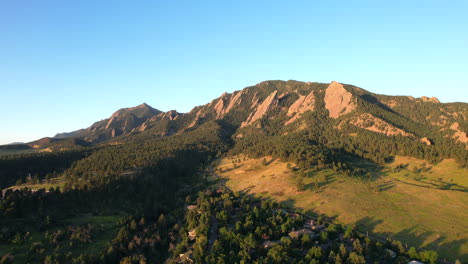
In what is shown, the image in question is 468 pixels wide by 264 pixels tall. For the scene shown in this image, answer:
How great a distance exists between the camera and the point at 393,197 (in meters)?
111

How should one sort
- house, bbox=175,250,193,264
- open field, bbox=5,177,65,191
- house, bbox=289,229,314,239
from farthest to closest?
open field, bbox=5,177,65,191 < house, bbox=289,229,314,239 < house, bbox=175,250,193,264

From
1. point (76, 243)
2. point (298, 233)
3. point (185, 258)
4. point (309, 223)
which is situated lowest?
point (309, 223)

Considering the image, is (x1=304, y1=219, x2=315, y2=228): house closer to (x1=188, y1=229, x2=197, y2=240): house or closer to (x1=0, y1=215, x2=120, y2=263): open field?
(x1=188, y1=229, x2=197, y2=240): house

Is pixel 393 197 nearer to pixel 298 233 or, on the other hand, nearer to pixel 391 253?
pixel 391 253

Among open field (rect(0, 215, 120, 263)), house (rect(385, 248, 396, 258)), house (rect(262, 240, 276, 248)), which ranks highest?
open field (rect(0, 215, 120, 263))

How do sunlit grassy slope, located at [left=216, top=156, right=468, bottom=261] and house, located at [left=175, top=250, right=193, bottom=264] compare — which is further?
sunlit grassy slope, located at [left=216, top=156, right=468, bottom=261]

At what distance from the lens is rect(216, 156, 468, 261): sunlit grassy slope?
8006cm

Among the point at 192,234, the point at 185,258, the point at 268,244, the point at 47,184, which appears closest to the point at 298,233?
the point at 268,244

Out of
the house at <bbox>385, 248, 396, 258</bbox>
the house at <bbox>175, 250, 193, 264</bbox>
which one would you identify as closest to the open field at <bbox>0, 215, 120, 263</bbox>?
the house at <bbox>175, 250, 193, 264</bbox>

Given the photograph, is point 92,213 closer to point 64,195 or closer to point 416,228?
point 64,195

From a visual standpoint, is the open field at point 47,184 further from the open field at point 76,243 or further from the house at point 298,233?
the house at point 298,233

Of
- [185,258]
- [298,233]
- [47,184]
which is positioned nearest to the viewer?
[185,258]

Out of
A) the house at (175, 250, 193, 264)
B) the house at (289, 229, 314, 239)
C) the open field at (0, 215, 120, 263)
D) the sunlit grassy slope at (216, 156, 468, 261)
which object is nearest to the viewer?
the house at (175, 250, 193, 264)

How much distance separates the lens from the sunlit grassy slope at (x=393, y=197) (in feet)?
263
